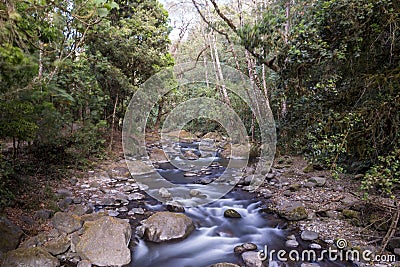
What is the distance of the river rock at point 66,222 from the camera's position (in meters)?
4.21

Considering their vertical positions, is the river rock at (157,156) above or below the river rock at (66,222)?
above

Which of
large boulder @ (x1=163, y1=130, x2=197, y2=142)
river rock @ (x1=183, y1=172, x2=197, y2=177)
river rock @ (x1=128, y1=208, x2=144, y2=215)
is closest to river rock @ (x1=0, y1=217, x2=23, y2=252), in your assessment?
river rock @ (x1=128, y1=208, x2=144, y2=215)

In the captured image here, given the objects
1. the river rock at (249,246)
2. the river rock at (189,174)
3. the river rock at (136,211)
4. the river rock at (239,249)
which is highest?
the river rock at (189,174)

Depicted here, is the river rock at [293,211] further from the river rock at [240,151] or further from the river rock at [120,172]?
the river rock at [240,151]

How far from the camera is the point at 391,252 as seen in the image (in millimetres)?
3734

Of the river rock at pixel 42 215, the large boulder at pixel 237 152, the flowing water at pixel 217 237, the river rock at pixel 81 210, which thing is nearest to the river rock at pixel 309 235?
the flowing water at pixel 217 237

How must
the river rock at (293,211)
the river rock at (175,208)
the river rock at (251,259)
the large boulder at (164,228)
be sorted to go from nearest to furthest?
1. the river rock at (251,259)
2. the large boulder at (164,228)
3. the river rock at (293,211)
4. the river rock at (175,208)

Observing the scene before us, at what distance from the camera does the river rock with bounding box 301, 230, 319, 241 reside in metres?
4.44

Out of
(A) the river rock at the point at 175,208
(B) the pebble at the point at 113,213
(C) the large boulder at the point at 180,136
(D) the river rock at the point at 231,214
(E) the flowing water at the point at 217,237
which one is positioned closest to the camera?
(E) the flowing water at the point at 217,237

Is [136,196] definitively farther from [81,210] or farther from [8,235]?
[8,235]

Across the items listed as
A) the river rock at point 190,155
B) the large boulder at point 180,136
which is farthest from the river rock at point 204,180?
the large boulder at point 180,136

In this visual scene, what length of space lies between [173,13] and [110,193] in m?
11.4

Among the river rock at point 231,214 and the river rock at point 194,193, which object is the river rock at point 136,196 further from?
the river rock at point 231,214

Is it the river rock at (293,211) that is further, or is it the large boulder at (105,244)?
the river rock at (293,211)
